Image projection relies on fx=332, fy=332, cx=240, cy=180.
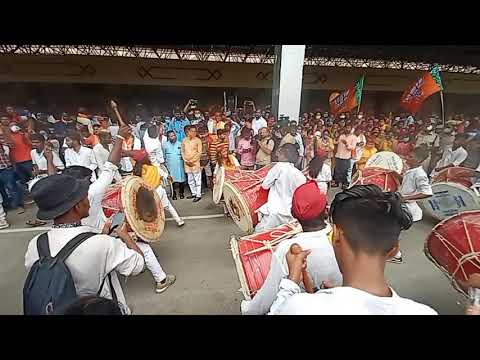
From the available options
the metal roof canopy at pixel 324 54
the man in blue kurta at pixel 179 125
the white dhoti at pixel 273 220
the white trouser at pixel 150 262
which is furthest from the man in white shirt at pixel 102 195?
the metal roof canopy at pixel 324 54

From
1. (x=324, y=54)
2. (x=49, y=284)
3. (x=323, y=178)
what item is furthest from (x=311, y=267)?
(x=324, y=54)

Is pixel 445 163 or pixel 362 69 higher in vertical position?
pixel 362 69

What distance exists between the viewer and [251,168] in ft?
14.2

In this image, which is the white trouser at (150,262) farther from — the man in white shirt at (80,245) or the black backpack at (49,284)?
the black backpack at (49,284)

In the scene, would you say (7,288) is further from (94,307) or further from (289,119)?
(289,119)

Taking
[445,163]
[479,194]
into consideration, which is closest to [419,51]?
[445,163]

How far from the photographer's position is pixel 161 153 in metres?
4.19

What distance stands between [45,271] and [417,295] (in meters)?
2.42

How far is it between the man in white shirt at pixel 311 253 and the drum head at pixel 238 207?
3.60 feet

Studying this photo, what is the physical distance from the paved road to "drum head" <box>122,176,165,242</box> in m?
0.51

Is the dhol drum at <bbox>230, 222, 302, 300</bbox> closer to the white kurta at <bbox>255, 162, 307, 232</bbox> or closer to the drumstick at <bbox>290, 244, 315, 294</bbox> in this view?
the drumstick at <bbox>290, 244, 315, 294</bbox>

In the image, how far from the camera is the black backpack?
4.01 feet

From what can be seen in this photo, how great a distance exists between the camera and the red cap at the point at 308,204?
58.3 inches

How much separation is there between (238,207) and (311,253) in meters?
1.38
